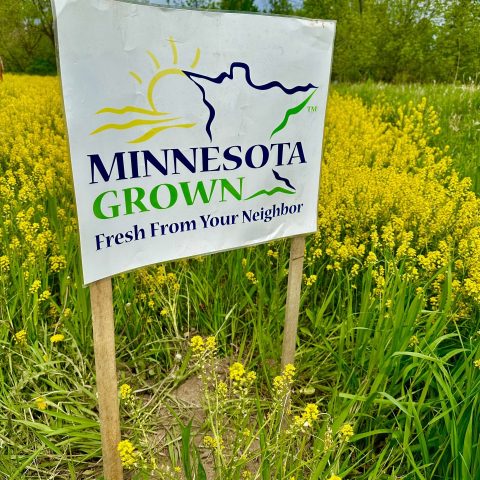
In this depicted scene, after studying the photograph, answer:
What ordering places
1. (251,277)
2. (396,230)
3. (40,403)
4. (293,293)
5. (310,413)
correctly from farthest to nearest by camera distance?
(396,230) < (251,277) < (293,293) < (40,403) < (310,413)

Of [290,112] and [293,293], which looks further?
[293,293]

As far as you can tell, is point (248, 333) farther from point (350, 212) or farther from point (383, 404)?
point (350, 212)

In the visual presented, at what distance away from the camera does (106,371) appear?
4.78 ft

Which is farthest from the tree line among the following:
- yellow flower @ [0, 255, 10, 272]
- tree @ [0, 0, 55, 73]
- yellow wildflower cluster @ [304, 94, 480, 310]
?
yellow flower @ [0, 255, 10, 272]

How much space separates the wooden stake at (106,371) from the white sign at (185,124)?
3.5 inches

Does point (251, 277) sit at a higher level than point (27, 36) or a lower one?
lower

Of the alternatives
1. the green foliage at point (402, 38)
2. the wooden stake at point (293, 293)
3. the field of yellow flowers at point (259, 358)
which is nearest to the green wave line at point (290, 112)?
the wooden stake at point (293, 293)

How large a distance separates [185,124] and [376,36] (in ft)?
86.2

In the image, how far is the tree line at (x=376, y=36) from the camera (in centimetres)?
2006

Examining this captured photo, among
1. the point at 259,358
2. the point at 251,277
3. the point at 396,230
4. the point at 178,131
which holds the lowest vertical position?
the point at 259,358

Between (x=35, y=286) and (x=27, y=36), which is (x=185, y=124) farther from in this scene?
(x=27, y=36)

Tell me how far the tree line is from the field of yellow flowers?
1878cm

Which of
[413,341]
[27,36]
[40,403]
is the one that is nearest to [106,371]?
[40,403]

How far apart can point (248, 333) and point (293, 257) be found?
0.62 meters
